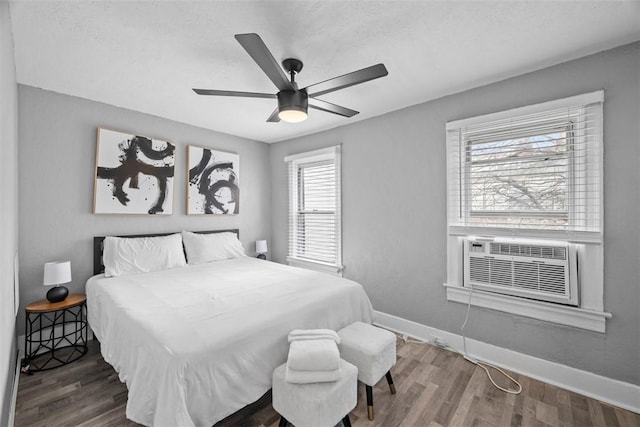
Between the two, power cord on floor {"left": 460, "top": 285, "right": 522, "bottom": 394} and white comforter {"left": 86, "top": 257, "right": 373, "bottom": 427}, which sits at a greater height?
white comforter {"left": 86, "top": 257, "right": 373, "bottom": 427}

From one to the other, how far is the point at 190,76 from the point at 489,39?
2.35 metres

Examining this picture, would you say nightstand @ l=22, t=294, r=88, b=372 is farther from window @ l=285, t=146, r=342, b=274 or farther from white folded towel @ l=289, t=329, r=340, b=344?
window @ l=285, t=146, r=342, b=274

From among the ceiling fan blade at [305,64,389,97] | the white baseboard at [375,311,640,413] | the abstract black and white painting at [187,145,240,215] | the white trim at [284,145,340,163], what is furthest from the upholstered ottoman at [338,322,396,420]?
the abstract black and white painting at [187,145,240,215]

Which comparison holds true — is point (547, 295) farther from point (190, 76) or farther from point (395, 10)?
point (190, 76)

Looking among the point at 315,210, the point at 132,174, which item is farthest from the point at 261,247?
the point at 132,174

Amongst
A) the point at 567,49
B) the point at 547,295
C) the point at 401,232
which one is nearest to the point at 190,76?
the point at 401,232

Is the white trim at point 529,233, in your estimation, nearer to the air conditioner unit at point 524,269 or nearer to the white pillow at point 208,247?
the air conditioner unit at point 524,269

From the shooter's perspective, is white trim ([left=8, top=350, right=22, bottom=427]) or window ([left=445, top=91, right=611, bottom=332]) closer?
white trim ([left=8, top=350, right=22, bottom=427])

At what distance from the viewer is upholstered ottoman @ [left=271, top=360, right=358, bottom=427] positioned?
4.69ft

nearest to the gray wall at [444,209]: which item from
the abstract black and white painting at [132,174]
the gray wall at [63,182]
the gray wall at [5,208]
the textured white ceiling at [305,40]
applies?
the textured white ceiling at [305,40]

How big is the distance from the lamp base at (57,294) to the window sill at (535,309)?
357 centimetres

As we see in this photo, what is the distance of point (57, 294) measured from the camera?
2412 mm

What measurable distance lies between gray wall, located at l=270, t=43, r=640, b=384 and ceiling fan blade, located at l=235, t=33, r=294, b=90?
1.69 m

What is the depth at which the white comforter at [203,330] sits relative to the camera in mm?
1388
